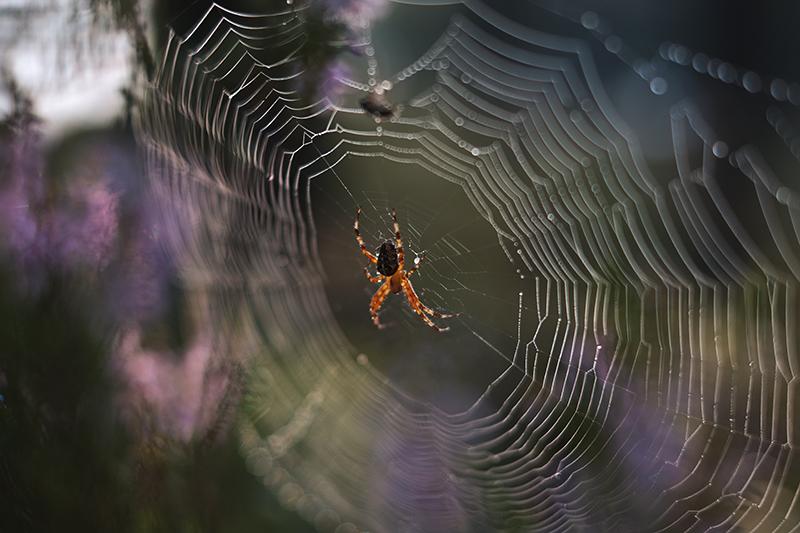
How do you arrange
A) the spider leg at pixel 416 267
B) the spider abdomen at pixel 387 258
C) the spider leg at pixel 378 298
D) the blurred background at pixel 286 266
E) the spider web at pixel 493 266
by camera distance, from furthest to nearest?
1. the spider leg at pixel 378 298
2. the spider leg at pixel 416 267
3. the spider abdomen at pixel 387 258
4. the spider web at pixel 493 266
5. the blurred background at pixel 286 266

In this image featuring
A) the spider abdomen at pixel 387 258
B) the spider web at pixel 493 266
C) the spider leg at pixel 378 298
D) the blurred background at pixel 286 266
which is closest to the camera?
the blurred background at pixel 286 266

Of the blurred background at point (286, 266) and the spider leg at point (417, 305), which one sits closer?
the blurred background at point (286, 266)

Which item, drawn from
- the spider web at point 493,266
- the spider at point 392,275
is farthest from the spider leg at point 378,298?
the spider web at point 493,266

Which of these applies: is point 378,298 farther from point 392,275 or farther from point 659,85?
point 659,85

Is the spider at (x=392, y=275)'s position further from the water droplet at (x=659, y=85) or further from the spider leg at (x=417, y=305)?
the water droplet at (x=659, y=85)

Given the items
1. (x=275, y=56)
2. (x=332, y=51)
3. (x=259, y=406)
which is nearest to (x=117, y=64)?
(x=275, y=56)

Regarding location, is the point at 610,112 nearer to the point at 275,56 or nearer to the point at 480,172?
the point at 480,172
